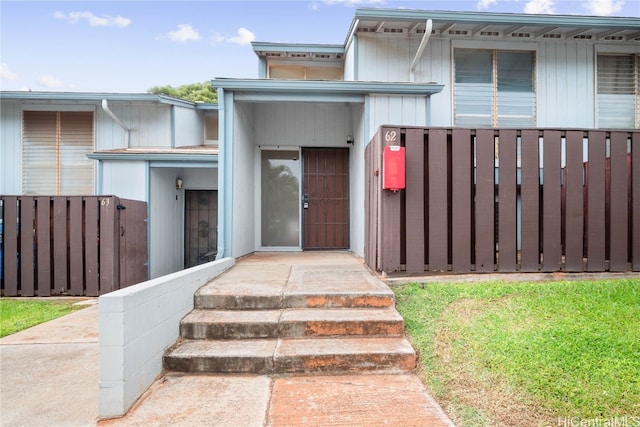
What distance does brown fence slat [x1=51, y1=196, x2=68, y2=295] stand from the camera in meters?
5.86

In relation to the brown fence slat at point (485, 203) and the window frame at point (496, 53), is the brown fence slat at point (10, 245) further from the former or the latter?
the window frame at point (496, 53)

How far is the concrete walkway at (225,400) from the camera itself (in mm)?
1905

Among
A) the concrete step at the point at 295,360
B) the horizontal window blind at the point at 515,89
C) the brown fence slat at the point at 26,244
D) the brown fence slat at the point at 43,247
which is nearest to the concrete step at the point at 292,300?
the concrete step at the point at 295,360

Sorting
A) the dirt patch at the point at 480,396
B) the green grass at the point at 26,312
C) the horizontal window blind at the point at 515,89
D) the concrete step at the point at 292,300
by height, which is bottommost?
the green grass at the point at 26,312

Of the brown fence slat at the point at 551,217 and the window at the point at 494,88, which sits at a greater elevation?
the window at the point at 494,88

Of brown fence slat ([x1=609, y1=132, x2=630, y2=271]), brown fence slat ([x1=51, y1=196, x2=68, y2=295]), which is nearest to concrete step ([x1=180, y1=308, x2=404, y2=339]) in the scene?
brown fence slat ([x1=609, y1=132, x2=630, y2=271])

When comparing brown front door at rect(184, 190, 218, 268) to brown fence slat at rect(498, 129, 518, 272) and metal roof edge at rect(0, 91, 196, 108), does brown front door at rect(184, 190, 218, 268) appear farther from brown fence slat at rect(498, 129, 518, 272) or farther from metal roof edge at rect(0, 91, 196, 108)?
brown fence slat at rect(498, 129, 518, 272)

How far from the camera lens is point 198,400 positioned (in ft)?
6.98

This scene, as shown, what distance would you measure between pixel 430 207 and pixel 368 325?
157cm

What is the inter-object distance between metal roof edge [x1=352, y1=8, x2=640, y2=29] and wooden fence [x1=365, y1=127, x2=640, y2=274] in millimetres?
3523

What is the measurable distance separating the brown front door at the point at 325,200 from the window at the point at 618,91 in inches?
215

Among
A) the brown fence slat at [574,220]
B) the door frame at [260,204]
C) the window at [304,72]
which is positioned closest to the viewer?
the brown fence slat at [574,220]

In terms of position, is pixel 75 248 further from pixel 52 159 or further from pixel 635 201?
pixel 635 201

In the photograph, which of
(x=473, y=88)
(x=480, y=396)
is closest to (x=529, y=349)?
(x=480, y=396)
